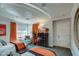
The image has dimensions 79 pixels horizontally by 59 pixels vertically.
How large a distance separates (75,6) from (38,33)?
0.87 meters

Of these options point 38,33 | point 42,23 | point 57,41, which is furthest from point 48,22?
point 57,41

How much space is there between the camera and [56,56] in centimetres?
147

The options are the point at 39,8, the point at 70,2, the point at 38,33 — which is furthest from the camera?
the point at 38,33

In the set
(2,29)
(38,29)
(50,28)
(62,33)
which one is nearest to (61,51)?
(62,33)

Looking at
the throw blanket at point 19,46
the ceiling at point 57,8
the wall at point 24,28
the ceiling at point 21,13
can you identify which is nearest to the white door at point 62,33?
the ceiling at point 57,8

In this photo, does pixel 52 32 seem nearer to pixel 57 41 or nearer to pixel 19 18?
pixel 57 41

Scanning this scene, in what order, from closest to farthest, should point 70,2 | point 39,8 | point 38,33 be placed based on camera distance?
1. point 70,2
2. point 39,8
3. point 38,33

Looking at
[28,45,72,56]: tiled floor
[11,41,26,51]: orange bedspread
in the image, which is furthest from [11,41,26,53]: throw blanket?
[28,45,72,56]: tiled floor

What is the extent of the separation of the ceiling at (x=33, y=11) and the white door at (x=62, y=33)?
0.16 meters

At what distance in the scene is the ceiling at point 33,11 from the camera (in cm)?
144

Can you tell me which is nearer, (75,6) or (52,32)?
(75,6)

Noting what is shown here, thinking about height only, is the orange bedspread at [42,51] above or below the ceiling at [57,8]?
below

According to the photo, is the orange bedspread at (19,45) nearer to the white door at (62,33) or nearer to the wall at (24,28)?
the wall at (24,28)

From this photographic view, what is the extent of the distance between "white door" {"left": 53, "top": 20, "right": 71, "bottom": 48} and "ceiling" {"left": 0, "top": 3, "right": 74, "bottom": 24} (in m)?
0.16
